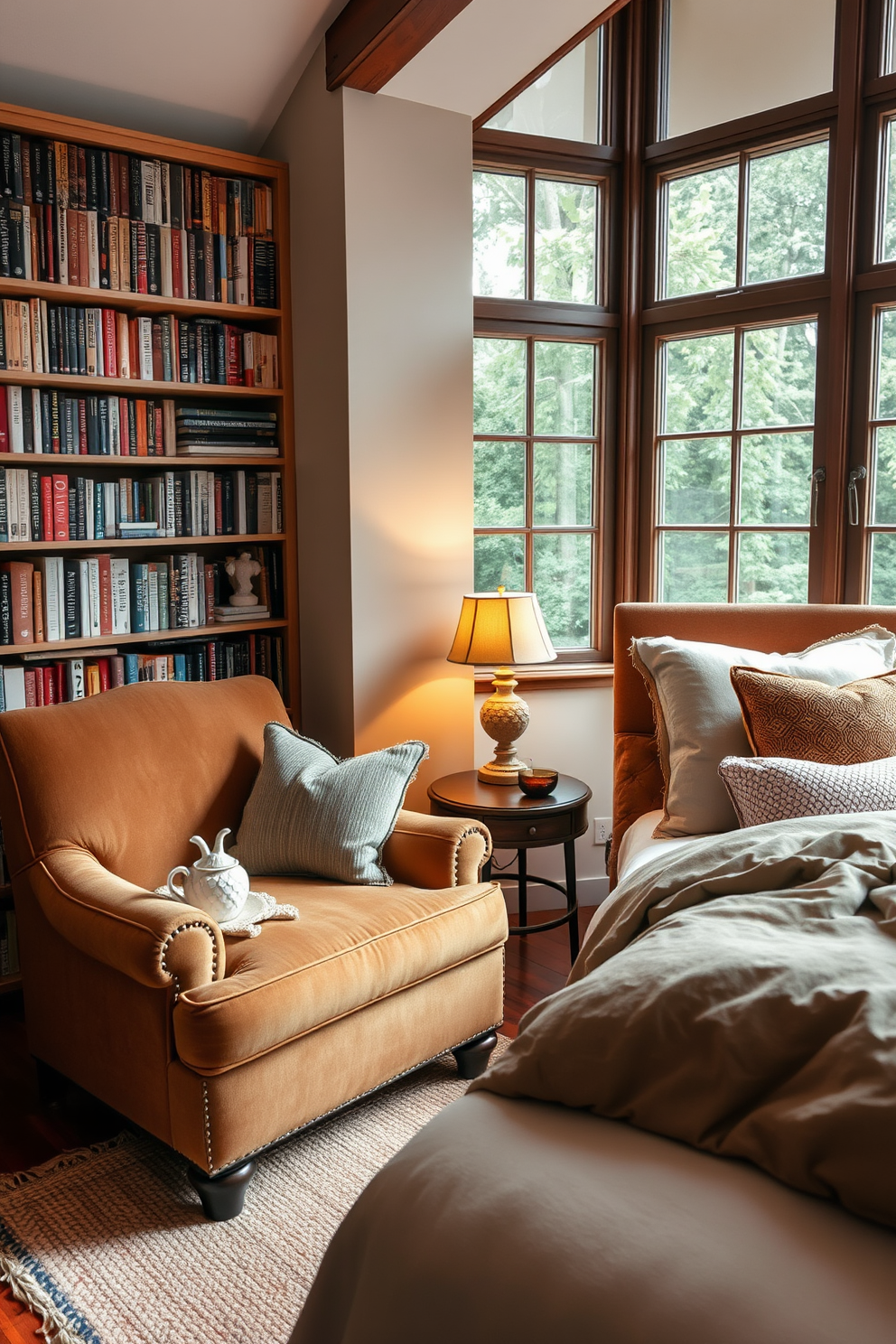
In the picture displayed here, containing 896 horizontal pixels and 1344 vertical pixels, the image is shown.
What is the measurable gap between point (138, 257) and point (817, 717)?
2240 millimetres

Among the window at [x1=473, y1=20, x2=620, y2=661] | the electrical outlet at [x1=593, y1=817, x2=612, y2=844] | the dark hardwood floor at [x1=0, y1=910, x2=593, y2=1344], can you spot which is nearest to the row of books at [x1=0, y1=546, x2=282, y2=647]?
the window at [x1=473, y1=20, x2=620, y2=661]

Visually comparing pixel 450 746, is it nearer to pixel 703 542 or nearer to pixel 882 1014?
pixel 703 542

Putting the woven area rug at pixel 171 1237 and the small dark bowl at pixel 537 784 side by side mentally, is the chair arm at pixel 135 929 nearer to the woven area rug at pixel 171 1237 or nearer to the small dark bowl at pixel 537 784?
the woven area rug at pixel 171 1237

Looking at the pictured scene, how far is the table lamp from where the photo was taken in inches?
120

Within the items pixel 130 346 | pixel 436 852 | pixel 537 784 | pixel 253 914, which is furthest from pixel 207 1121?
pixel 130 346

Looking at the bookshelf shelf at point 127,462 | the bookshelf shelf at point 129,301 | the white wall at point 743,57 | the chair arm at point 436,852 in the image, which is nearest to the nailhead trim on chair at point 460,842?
the chair arm at point 436,852

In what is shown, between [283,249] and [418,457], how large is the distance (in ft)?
2.61

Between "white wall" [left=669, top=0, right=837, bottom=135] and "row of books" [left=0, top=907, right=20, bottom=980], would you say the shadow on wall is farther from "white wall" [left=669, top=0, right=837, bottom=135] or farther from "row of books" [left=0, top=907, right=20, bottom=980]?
"row of books" [left=0, top=907, right=20, bottom=980]

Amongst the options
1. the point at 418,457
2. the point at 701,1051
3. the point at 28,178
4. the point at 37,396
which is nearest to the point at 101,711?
the point at 37,396

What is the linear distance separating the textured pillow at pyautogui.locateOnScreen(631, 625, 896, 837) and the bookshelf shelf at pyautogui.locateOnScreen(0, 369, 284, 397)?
1466 mm

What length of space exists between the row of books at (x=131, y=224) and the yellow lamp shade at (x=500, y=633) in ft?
3.91

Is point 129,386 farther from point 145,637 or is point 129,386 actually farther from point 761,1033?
point 761,1033

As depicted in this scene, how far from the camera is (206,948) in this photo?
6.68ft

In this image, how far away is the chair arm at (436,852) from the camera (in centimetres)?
256
